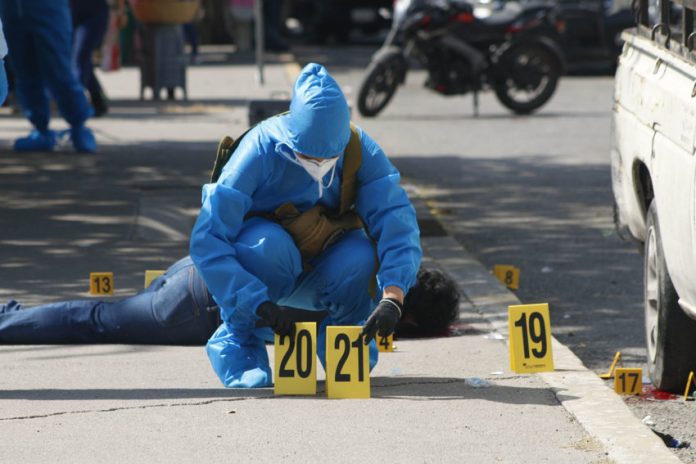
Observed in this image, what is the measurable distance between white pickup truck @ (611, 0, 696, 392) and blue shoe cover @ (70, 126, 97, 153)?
7.07 metres

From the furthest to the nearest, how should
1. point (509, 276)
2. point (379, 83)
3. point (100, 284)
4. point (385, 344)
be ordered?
point (379, 83) → point (509, 276) → point (100, 284) → point (385, 344)

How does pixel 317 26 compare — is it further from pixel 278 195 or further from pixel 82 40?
pixel 278 195

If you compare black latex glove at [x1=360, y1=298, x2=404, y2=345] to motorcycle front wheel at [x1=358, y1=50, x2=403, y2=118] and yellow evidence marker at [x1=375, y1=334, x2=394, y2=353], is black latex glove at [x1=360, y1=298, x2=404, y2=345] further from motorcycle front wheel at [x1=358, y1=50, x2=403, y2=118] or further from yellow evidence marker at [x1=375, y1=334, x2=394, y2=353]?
motorcycle front wheel at [x1=358, y1=50, x2=403, y2=118]

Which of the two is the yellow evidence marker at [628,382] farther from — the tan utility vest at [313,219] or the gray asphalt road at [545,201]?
the tan utility vest at [313,219]

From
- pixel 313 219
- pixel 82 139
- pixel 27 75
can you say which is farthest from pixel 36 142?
pixel 313 219

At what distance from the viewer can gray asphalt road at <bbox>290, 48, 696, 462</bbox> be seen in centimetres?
740

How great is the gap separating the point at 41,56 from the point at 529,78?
6913 mm

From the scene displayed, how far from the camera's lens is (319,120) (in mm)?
5203

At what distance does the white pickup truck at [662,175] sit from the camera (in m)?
5.16

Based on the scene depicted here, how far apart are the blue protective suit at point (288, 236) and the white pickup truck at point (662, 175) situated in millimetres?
926

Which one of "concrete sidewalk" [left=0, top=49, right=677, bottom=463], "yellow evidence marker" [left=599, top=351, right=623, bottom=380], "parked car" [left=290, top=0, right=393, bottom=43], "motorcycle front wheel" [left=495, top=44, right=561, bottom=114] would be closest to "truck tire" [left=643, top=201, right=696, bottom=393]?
"yellow evidence marker" [left=599, top=351, right=623, bottom=380]

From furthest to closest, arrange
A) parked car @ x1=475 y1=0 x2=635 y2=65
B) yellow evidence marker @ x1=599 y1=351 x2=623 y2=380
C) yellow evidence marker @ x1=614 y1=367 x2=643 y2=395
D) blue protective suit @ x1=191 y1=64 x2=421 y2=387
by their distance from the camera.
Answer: parked car @ x1=475 y1=0 x2=635 y2=65, yellow evidence marker @ x1=599 y1=351 x2=623 y2=380, yellow evidence marker @ x1=614 y1=367 x2=643 y2=395, blue protective suit @ x1=191 y1=64 x2=421 y2=387

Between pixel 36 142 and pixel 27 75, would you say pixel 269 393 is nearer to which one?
pixel 27 75

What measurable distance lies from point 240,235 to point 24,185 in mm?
6094
